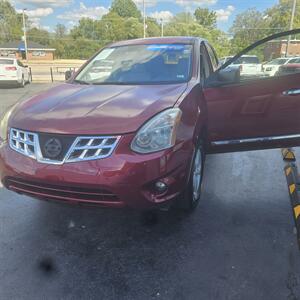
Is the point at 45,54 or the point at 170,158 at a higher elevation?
the point at 170,158

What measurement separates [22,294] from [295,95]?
3127mm

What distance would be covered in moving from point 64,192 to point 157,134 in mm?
835

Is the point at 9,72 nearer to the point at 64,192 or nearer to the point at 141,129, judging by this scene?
the point at 64,192

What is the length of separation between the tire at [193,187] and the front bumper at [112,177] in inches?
10.3

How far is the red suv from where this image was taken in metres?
2.70

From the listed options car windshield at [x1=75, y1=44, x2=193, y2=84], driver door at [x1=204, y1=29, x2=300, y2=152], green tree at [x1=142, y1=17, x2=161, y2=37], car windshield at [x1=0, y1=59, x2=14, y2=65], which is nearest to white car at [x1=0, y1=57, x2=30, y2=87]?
car windshield at [x1=0, y1=59, x2=14, y2=65]

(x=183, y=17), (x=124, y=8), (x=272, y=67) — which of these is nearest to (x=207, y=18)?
(x=183, y=17)

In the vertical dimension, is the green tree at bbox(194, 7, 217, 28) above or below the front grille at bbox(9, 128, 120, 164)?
below

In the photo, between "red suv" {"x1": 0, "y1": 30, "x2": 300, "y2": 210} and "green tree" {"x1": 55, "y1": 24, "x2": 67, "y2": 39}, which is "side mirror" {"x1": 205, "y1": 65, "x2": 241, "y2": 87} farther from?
"green tree" {"x1": 55, "y1": 24, "x2": 67, "y2": 39}

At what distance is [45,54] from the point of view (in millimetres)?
73938

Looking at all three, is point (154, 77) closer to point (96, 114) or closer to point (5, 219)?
point (96, 114)

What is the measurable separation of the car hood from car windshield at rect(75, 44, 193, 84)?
326 mm

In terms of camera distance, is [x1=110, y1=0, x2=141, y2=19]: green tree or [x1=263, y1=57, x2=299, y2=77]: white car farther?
[x1=110, y1=0, x2=141, y2=19]: green tree

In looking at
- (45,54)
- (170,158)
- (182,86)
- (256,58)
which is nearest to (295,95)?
(256,58)
